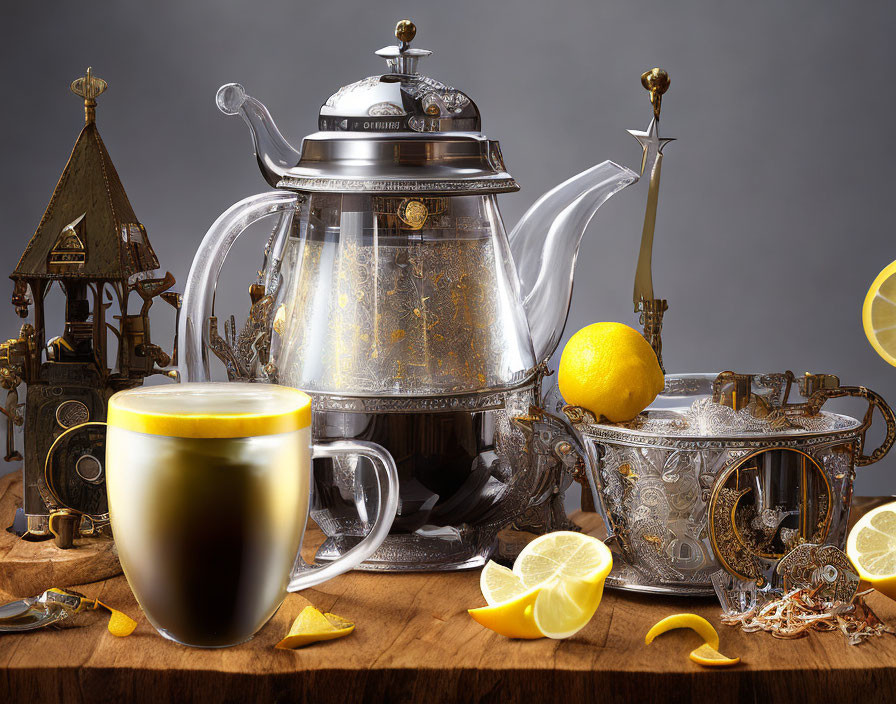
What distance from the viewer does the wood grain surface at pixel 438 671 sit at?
2.45 ft

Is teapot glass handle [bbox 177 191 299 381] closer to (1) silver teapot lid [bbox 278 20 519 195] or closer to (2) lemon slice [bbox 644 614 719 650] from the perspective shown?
(1) silver teapot lid [bbox 278 20 519 195]

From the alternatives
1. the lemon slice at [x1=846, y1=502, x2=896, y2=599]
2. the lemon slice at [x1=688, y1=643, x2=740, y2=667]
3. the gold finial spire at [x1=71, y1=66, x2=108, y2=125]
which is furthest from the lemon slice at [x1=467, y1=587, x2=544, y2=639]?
the gold finial spire at [x1=71, y1=66, x2=108, y2=125]

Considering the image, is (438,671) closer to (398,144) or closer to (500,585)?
(500,585)

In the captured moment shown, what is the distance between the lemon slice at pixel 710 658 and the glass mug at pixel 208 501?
278 mm

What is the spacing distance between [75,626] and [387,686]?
0.23 m

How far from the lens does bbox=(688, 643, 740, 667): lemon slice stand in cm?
76

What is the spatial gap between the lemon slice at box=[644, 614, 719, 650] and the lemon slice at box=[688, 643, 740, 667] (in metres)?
0.01

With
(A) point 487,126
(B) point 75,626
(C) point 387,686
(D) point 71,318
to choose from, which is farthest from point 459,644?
(A) point 487,126

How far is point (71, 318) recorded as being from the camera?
3.02ft

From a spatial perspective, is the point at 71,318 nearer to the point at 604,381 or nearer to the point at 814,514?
the point at 604,381

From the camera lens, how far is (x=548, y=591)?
0.79 meters

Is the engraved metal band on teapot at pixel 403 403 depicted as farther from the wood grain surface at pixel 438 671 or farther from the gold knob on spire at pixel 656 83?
the gold knob on spire at pixel 656 83

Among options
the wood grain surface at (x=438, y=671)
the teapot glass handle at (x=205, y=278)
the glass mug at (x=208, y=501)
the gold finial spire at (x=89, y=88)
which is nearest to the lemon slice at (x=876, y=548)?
the wood grain surface at (x=438, y=671)

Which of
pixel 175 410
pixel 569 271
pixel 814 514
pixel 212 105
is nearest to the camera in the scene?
pixel 175 410
